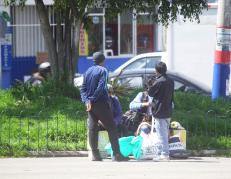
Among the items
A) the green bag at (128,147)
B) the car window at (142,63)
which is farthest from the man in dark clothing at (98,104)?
the car window at (142,63)

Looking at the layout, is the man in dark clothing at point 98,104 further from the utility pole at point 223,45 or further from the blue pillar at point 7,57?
the blue pillar at point 7,57

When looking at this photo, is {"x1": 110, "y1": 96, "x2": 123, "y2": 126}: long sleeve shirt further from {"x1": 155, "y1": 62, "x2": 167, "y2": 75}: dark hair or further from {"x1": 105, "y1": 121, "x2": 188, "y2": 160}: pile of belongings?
{"x1": 155, "y1": 62, "x2": 167, "y2": 75}: dark hair

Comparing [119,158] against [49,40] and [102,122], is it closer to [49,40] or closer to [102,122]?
[102,122]

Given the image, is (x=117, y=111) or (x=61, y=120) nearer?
(x=117, y=111)

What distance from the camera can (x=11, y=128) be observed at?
13344 millimetres

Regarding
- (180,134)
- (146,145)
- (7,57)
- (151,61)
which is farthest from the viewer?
(7,57)

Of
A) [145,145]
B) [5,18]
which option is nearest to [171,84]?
[145,145]

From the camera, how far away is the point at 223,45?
1530cm

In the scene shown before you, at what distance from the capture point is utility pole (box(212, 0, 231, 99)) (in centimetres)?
1524

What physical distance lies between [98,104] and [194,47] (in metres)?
10.8

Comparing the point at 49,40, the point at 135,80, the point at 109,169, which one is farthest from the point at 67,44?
the point at 109,169

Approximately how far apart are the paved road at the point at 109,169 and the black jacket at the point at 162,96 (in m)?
0.82

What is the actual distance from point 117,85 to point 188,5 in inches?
88.4

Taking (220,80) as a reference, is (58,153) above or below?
below
